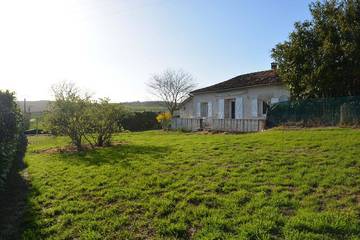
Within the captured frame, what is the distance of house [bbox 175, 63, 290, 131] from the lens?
22.2 m

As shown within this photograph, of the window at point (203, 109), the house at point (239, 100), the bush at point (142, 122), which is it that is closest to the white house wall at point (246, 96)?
the house at point (239, 100)

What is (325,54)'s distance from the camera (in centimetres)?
1706

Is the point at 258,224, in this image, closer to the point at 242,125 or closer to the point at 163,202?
the point at 163,202

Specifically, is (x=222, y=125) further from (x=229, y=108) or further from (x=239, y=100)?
(x=229, y=108)

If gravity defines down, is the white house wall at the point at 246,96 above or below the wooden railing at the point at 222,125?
above

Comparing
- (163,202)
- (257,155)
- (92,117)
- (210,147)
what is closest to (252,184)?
(163,202)

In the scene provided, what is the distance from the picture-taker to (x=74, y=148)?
16.8 m

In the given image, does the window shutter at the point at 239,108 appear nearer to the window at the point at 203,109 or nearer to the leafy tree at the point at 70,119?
the window at the point at 203,109

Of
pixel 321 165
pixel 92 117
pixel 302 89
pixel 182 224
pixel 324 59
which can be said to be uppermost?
pixel 324 59

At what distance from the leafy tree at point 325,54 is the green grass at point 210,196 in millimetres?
7004

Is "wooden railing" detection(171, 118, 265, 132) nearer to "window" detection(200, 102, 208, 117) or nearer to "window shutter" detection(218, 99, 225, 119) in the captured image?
"window shutter" detection(218, 99, 225, 119)

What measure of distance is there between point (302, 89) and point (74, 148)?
37.8 ft

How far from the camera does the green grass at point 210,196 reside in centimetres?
529

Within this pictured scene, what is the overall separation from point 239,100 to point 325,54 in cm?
867
